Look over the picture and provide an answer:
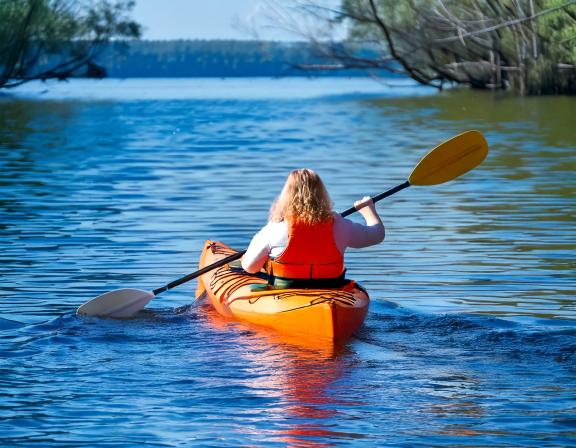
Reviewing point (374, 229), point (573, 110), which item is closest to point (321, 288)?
point (374, 229)

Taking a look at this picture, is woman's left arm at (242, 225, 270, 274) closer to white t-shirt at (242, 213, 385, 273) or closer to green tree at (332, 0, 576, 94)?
white t-shirt at (242, 213, 385, 273)

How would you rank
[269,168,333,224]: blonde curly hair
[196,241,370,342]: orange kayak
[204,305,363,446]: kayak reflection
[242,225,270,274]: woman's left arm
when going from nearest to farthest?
[204,305,363,446]: kayak reflection, [196,241,370,342]: orange kayak, [269,168,333,224]: blonde curly hair, [242,225,270,274]: woman's left arm

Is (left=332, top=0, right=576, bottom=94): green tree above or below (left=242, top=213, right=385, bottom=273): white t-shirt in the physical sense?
above

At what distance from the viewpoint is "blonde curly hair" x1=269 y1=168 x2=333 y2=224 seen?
6.87 m

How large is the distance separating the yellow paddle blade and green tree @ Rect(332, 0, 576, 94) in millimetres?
21106

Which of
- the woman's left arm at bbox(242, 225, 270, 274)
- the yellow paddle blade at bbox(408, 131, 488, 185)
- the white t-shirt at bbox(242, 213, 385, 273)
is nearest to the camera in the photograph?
the white t-shirt at bbox(242, 213, 385, 273)

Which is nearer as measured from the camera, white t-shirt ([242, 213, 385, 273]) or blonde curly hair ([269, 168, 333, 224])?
blonde curly hair ([269, 168, 333, 224])

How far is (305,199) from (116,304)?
5.19 ft

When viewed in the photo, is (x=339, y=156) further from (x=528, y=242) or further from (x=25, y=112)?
(x=25, y=112)

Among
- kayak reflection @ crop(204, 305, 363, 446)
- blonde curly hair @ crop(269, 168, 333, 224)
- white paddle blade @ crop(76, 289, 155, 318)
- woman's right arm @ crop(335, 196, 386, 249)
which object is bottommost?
kayak reflection @ crop(204, 305, 363, 446)

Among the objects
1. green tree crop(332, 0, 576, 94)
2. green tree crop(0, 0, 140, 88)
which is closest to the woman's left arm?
green tree crop(332, 0, 576, 94)

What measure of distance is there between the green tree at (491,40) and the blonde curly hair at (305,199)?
2326cm

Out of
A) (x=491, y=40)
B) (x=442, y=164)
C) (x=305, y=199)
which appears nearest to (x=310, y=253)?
(x=305, y=199)

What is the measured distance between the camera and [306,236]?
22.8 feet
